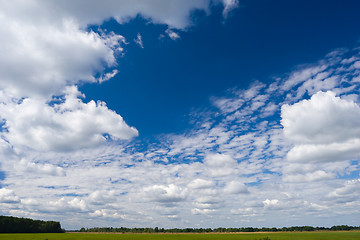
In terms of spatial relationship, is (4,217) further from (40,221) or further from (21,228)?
(40,221)

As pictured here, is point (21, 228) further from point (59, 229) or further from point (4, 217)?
point (59, 229)

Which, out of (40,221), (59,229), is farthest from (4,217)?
(59,229)

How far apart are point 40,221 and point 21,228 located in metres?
23.0

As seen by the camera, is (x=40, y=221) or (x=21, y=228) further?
(x=40, y=221)

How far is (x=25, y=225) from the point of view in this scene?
166000 mm

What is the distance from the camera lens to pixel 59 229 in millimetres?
194000

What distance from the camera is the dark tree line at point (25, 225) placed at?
154 metres

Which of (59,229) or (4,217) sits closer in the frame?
(4,217)

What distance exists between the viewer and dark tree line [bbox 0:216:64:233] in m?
154

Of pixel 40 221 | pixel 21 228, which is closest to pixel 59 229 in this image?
pixel 40 221

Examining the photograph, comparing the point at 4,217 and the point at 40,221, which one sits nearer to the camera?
the point at 4,217

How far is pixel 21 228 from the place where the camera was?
162m

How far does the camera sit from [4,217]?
160125 millimetres

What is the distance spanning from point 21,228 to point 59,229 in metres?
37.1
